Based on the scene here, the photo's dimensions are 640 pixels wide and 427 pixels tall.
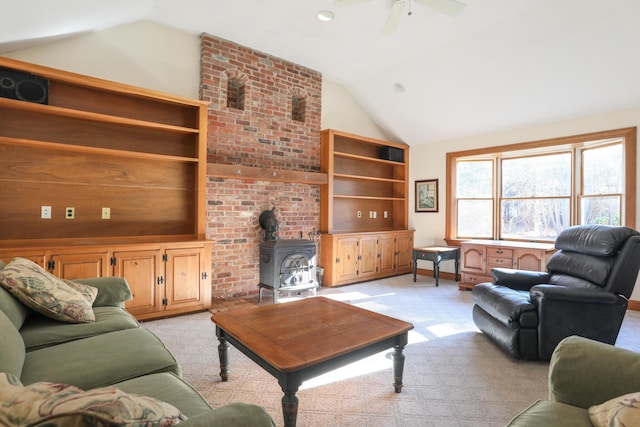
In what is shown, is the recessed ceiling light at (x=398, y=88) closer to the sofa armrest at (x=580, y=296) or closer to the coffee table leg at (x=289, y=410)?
the sofa armrest at (x=580, y=296)

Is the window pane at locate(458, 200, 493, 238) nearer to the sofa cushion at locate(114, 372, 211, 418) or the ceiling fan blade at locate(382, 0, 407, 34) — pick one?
the ceiling fan blade at locate(382, 0, 407, 34)

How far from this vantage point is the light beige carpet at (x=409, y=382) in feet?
6.40

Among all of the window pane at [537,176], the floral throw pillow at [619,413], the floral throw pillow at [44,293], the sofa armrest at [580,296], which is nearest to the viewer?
the floral throw pillow at [619,413]

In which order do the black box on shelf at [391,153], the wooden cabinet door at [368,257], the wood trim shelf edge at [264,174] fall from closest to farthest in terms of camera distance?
the wood trim shelf edge at [264,174], the wooden cabinet door at [368,257], the black box on shelf at [391,153]

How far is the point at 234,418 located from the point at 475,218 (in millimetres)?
5813

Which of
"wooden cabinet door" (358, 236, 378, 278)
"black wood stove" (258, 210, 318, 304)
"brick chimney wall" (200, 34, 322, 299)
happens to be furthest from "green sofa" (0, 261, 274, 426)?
"wooden cabinet door" (358, 236, 378, 278)

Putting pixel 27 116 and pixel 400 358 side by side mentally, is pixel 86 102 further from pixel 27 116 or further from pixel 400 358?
pixel 400 358

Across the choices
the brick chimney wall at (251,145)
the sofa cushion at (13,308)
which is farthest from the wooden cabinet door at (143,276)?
the sofa cushion at (13,308)

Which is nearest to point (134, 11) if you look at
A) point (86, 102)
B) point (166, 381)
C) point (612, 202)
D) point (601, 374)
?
point (86, 102)

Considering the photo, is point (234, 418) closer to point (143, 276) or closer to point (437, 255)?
point (143, 276)

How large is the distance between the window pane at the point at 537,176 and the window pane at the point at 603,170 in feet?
0.73

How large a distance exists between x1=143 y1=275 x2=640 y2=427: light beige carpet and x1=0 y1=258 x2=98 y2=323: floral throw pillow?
2.77 ft

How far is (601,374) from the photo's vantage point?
130cm

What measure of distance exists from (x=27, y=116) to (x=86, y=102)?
20.6 inches
